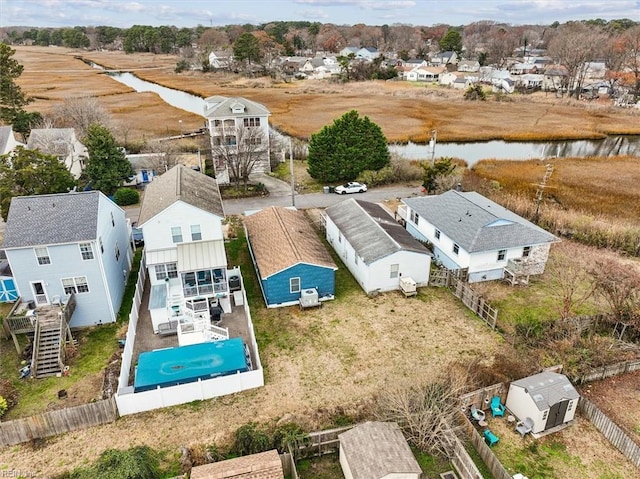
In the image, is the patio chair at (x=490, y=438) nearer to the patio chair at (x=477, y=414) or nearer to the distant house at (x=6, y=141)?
the patio chair at (x=477, y=414)

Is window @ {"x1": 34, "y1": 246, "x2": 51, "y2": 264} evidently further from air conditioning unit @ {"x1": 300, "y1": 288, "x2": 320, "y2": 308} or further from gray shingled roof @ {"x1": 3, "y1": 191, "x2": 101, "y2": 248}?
air conditioning unit @ {"x1": 300, "y1": 288, "x2": 320, "y2": 308}

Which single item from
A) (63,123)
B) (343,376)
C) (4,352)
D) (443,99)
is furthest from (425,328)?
(443,99)

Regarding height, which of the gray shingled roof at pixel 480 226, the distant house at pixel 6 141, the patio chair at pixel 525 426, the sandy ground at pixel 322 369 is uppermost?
the distant house at pixel 6 141

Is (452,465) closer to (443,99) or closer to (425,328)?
(425,328)

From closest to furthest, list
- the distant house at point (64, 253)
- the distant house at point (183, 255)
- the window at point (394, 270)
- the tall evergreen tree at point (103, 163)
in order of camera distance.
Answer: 1. the distant house at point (64, 253)
2. the distant house at point (183, 255)
3. the window at point (394, 270)
4. the tall evergreen tree at point (103, 163)

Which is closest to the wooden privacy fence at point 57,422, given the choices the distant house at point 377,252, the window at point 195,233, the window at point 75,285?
the window at point 75,285

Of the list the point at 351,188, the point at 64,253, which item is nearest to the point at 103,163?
the point at 64,253
